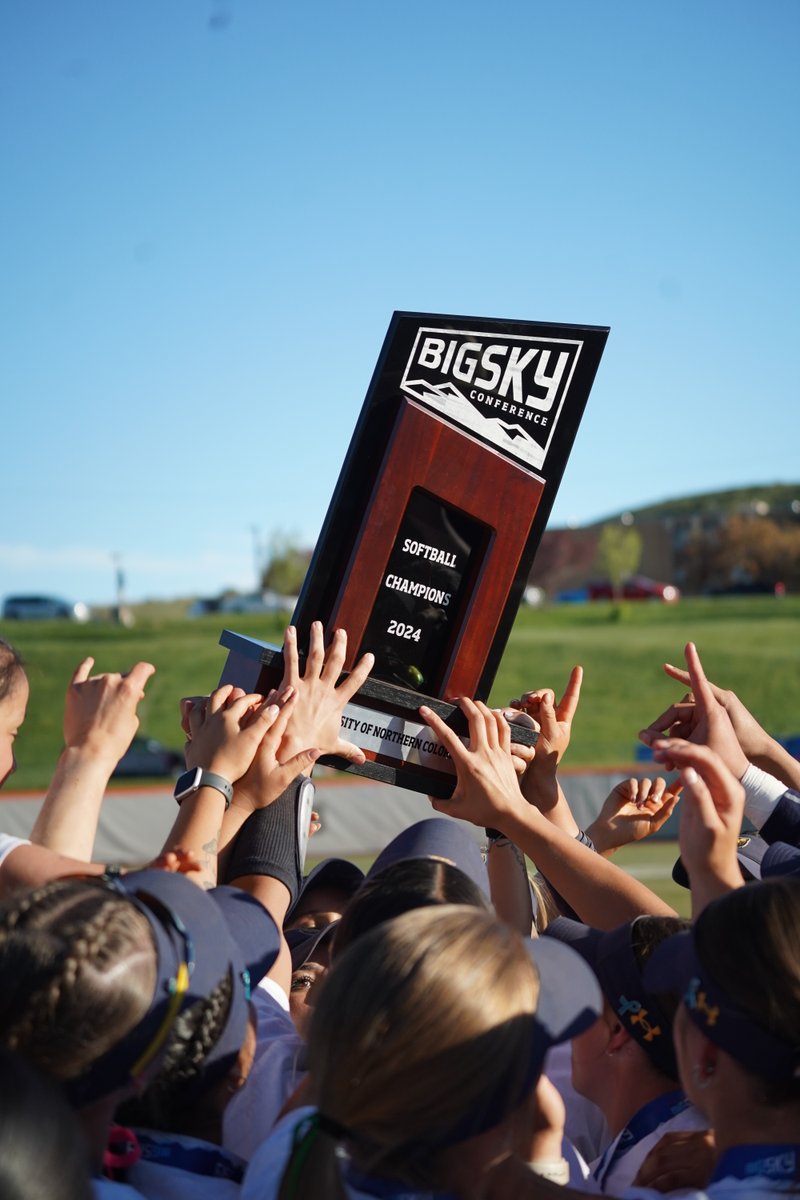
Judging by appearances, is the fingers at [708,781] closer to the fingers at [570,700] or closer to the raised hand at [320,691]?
the raised hand at [320,691]

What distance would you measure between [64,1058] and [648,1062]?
1160mm

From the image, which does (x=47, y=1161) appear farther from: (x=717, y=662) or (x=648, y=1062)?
(x=717, y=662)

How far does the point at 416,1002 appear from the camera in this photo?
4.99 feet

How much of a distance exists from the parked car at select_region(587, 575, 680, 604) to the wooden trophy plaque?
57633mm

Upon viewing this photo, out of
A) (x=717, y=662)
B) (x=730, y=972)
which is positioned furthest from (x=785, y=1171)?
(x=717, y=662)

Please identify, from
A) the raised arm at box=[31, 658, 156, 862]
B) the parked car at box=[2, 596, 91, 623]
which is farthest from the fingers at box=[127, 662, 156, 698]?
the parked car at box=[2, 596, 91, 623]

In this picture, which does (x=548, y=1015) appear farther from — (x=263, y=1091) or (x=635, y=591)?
(x=635, y=591)

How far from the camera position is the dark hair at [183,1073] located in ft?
5.70

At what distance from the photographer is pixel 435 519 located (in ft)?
10.4

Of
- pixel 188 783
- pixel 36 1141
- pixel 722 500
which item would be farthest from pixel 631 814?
pixel 722 500

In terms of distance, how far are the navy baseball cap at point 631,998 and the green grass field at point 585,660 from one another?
954 inches

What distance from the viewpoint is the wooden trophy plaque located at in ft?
9.93

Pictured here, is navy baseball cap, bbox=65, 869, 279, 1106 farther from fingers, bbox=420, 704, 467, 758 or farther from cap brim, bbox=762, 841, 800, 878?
cap brim, bbox=762, 841, 800, 878

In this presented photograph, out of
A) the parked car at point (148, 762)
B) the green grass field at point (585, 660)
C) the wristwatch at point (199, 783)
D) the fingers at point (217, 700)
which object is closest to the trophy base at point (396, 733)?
the fingers at point (217, 700)
